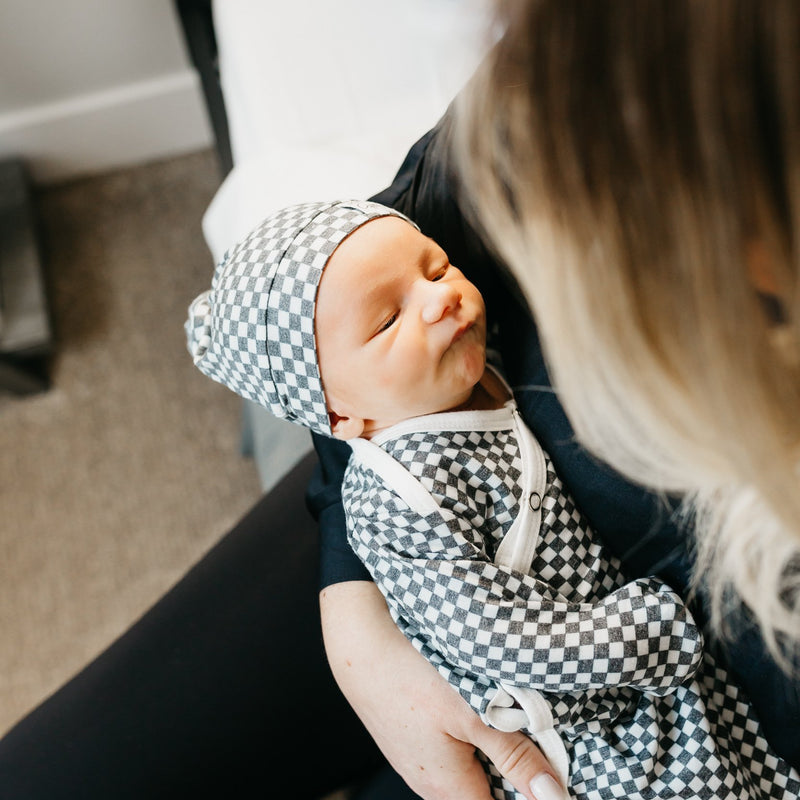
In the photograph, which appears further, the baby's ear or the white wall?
the white wall

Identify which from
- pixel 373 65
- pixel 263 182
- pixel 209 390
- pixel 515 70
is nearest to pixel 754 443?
pixel 515 70

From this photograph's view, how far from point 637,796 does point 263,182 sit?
76 centimetres

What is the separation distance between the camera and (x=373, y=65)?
1.06 metres

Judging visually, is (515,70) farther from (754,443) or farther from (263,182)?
(263,182)

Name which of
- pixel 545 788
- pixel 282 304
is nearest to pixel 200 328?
pixel 282 304

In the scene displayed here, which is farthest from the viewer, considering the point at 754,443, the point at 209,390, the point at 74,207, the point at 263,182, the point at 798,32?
the point at 74,207

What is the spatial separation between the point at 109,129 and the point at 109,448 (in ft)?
2.49

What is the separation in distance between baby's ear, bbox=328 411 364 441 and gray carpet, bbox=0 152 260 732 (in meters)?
0.81

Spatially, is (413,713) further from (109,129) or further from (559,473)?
(109,129)

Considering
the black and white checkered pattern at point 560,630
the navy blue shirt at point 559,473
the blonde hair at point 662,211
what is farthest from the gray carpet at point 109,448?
the blonde hair at point 662,211

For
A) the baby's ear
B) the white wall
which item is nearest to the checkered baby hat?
the baby's ear

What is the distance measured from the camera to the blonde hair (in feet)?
1.06

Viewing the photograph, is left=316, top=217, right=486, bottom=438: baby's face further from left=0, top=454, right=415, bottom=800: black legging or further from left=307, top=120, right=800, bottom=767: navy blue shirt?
left=0, top=454, right=415, bottom=800: black legging

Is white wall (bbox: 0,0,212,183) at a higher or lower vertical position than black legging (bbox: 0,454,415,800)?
higher
